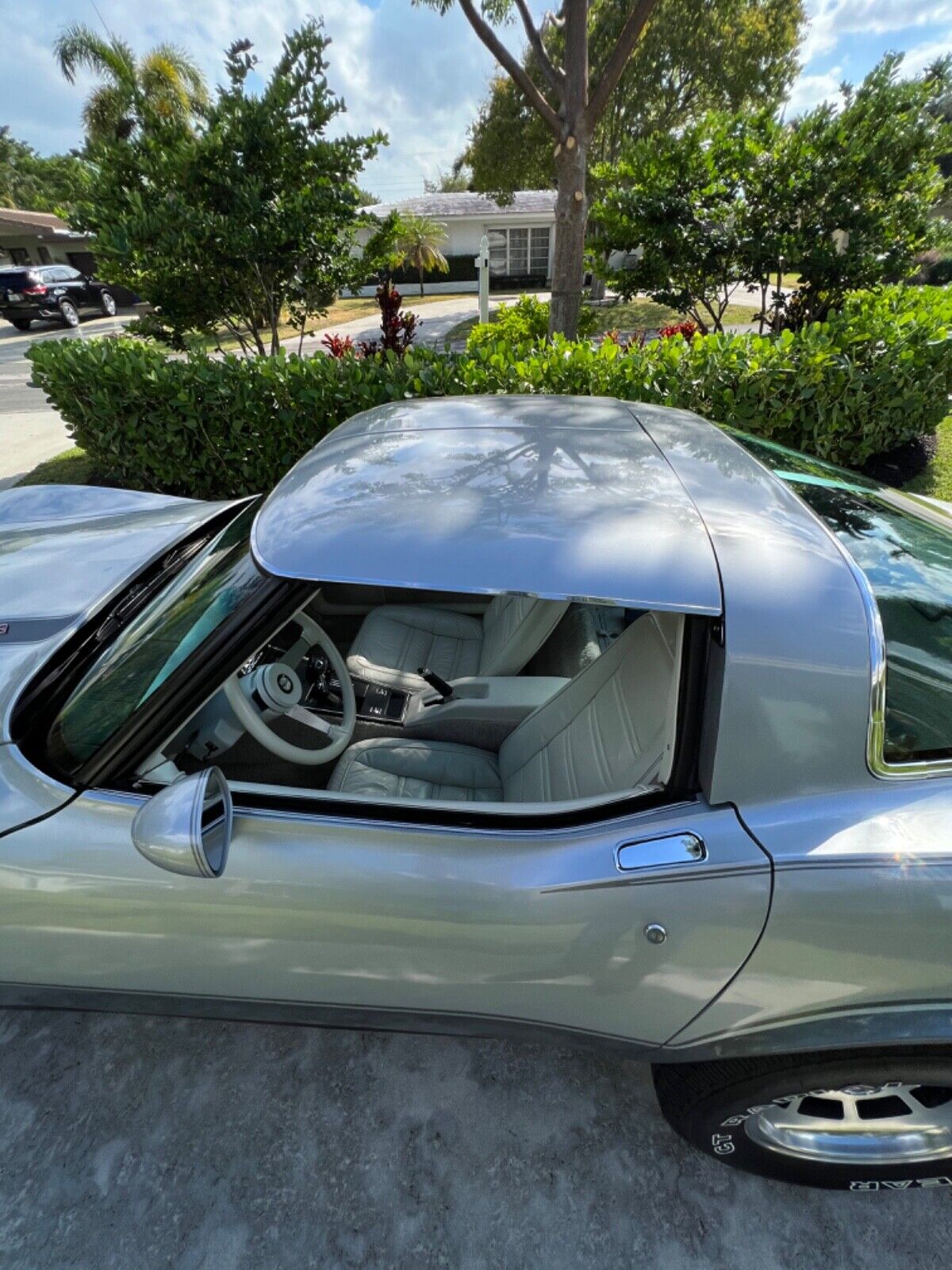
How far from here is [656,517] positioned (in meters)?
1.38

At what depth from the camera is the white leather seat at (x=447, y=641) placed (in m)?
2.48

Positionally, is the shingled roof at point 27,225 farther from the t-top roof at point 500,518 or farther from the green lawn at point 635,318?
the t-top roof at point 500,518

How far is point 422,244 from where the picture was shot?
23.6 metres

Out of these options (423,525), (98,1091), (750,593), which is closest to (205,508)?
(423,525)

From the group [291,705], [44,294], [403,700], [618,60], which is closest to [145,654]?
[291,705]

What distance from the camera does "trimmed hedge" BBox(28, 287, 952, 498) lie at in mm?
4473

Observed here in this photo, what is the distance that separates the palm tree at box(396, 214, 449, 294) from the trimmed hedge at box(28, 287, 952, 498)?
20.5 m

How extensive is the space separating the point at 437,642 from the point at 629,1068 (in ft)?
5.55

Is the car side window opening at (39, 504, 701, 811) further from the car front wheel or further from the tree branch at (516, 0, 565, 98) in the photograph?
the tree branch at (516, 0, 565, 98)

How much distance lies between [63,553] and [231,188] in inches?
179

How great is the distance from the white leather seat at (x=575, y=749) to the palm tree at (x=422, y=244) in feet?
79.6

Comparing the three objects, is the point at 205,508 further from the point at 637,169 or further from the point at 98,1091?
the point at 637,169

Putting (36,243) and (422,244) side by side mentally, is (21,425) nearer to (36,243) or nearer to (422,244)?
(422,244)

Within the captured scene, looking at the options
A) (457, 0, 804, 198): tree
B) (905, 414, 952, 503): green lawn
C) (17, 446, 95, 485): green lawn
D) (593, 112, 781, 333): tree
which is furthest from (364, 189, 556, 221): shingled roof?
(905, 414, 952, 503): green lawn
